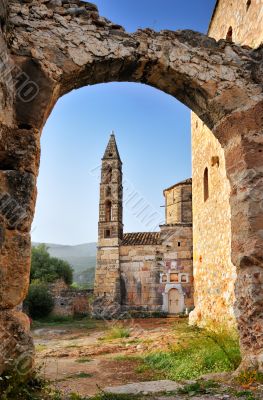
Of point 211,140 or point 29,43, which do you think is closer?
point 29,43

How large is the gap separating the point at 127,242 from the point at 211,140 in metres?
13.3

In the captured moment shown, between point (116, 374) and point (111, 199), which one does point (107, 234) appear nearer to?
point (111, 199)

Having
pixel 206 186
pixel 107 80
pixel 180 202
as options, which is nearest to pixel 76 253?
pixel 180 202

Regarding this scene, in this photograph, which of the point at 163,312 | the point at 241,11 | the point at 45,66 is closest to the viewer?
the point at 45,66

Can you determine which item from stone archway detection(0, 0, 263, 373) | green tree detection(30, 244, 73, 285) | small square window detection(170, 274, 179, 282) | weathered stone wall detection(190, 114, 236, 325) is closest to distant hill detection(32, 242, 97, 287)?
green tree detection(30, 244, 73, 285)

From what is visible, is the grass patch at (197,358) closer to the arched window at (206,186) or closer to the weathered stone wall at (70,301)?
the arched window at (206,186)

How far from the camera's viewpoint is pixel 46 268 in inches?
1113

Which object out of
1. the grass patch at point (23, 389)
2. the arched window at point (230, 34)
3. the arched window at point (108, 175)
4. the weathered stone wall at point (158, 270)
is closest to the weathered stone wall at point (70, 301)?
the weathered stone wall at point (158, 270)

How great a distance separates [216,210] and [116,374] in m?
4.79

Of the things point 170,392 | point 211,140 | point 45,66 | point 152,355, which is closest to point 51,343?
point 152,355

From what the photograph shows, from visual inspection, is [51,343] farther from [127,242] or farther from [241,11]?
[127,242]

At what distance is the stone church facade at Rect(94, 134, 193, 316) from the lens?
2045cm

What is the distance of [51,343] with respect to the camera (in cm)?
1138

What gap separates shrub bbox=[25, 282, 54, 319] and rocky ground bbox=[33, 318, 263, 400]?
6140 mm
